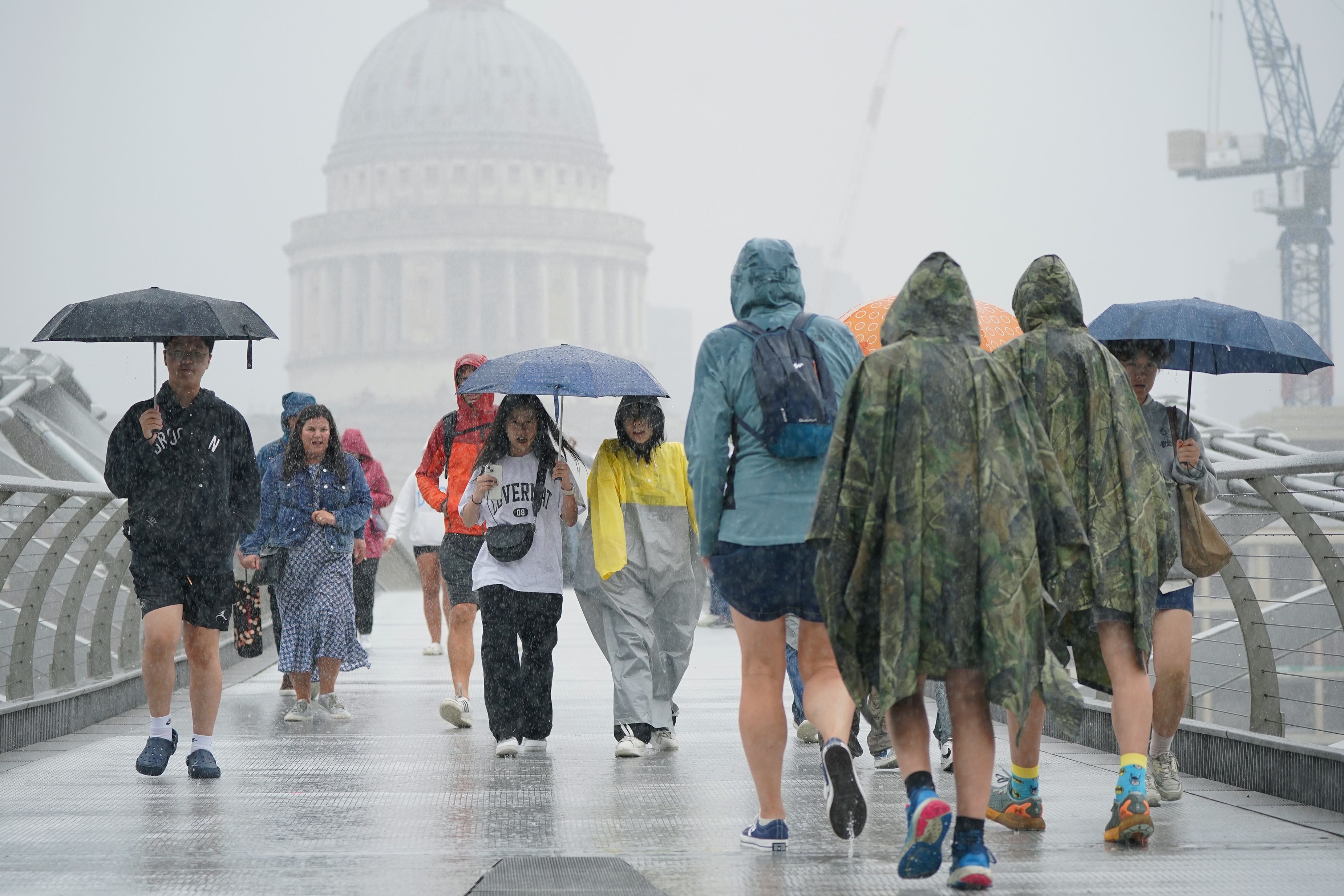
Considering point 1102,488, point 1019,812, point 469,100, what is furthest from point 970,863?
point 469,100

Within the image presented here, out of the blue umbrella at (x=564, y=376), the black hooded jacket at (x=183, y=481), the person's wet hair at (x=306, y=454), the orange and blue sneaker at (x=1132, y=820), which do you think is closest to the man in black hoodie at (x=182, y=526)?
the black hooded jacket at (x=183, y=481)

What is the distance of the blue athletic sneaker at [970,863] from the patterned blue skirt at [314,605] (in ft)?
17.1

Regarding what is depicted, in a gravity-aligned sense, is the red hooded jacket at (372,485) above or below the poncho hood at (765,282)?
below

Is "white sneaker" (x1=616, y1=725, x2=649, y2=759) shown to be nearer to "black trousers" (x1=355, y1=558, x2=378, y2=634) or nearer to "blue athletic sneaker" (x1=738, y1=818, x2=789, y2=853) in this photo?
"blue athletic sneaker" (x1=738, y1=818, x2=789, y2=853)

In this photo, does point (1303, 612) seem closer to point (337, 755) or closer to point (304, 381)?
point (337, 755)

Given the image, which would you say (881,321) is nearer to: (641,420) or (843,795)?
(641,420)

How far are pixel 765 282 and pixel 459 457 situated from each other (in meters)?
3.60

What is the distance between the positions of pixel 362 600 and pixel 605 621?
4926 millimetres

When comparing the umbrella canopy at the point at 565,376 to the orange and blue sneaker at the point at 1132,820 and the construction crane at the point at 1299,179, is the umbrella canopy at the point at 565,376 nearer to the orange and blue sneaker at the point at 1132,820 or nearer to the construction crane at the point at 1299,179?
the orange and blue sneaker at the point at 1132,820

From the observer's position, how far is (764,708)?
4.96 meters

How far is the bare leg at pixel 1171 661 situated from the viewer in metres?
5.65

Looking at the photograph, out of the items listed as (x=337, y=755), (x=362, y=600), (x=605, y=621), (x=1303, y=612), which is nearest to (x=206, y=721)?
(x=337, y=755)

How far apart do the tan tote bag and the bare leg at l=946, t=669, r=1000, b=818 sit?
5.04ft

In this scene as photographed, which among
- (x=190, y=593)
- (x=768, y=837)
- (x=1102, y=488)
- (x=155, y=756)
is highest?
(x=1102, y=488)
